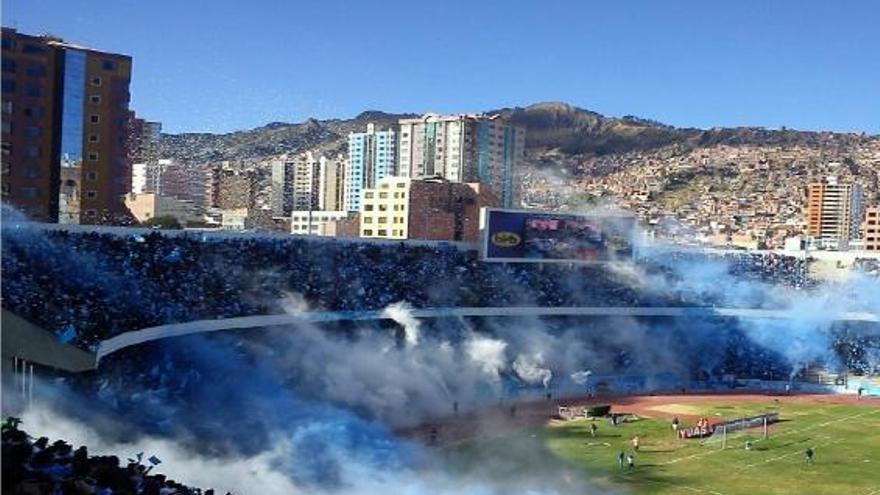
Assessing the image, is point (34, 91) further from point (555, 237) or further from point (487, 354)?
point (555, 237)

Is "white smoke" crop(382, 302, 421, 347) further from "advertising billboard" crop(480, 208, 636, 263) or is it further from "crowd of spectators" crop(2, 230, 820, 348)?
"advertising billboard" crop(480, 208, 636, 263)

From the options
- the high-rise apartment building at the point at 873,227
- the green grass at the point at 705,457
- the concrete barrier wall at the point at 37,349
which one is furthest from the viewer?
the high-rise apartment building at the point at 873,227

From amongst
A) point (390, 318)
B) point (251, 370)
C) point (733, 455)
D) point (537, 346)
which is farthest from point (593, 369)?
point (251, 370)

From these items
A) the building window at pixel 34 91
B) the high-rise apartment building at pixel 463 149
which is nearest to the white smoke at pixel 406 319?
the building window at pixel 34 91

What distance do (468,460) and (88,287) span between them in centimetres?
1376

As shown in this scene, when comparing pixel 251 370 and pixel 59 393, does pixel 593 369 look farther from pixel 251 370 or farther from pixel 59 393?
pixel 59 393

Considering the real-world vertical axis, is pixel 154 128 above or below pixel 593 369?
above

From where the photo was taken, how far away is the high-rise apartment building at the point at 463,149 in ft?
477

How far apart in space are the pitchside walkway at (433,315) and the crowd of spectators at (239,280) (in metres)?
0.47

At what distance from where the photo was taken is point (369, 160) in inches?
6127

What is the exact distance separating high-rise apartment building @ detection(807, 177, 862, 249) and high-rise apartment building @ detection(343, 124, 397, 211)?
226 feet

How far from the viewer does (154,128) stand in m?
160

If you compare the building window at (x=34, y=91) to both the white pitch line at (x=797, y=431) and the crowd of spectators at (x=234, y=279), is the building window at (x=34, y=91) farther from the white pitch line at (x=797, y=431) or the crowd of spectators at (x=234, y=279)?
the white pitch line at (x=797, y=431)

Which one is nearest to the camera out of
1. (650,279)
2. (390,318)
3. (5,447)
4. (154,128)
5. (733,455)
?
(5,447)
